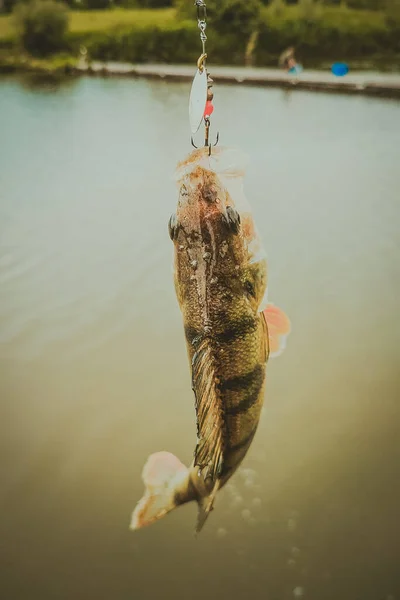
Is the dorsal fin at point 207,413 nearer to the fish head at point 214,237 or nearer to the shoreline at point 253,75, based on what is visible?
the fish head at point 214,237

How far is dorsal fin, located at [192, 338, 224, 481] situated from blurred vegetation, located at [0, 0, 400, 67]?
4.41ft

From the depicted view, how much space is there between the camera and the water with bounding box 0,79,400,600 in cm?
144

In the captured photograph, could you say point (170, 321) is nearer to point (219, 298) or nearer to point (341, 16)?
point (219, 298)

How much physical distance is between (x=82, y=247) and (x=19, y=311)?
43cm

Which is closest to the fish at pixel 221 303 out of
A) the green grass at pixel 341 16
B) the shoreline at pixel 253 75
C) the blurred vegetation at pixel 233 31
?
the blurred vegetation at pixel 233 31

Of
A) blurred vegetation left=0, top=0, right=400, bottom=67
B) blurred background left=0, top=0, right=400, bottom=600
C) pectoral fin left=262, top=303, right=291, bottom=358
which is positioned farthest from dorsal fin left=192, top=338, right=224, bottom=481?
blurred vegetation left=0, top=0, right=400, bottom=67

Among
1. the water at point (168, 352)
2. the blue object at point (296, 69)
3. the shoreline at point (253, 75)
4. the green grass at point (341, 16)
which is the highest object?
the green grass at point (341, 16)

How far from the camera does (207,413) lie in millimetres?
658

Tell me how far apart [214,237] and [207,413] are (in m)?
0.28

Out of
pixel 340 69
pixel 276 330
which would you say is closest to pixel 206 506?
pixel 276 330

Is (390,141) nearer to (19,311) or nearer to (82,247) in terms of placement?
(82,247)

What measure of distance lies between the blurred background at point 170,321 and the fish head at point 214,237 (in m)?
1.14

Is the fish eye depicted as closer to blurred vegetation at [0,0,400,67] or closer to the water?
the water

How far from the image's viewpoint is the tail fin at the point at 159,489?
34.0 inches
